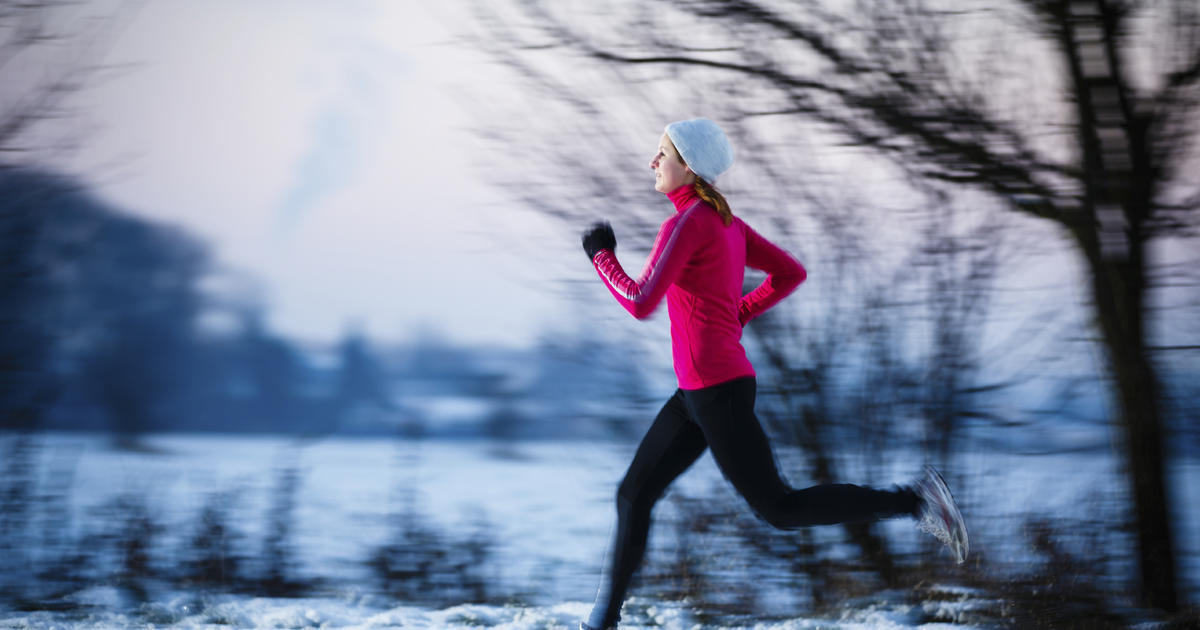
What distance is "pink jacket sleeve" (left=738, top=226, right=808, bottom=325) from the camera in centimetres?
283

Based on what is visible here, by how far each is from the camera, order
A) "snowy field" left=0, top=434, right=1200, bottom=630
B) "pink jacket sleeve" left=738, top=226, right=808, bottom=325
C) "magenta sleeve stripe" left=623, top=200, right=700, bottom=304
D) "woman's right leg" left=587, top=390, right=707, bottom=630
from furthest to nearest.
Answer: "snowy field" left=0, top=434, right=1200, bottom=630
"pink jacket sleeve" left=738, top=226, right=808, bottom=325
"woman's right leg" left=587, top=390, right=707, bottom=630
"magenta sleeve stripe" left=623, top=200, right=700, bottom=304

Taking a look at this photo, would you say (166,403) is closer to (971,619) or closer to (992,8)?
(971,619)

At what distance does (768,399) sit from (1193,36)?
1.98m

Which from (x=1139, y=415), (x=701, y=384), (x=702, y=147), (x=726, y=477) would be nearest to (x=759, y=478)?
(x=726, y=477)

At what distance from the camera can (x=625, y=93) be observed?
358 centimetres

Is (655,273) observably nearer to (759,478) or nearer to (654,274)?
(654,274)

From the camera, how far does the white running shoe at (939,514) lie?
271 centimetres

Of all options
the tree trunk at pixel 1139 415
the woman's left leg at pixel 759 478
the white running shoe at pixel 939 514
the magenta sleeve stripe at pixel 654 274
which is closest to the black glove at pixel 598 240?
the magenta sleeve stripe at pixel 654 274

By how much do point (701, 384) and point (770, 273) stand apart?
54 centimetres

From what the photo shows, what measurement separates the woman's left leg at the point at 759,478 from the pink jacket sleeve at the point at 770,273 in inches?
14.1

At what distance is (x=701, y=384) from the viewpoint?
2523 mm

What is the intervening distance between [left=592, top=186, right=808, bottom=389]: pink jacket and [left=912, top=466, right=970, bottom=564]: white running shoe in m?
0.67

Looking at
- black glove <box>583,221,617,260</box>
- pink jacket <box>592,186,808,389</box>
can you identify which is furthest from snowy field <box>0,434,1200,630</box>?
black glove <box>583,221,617,260</box>

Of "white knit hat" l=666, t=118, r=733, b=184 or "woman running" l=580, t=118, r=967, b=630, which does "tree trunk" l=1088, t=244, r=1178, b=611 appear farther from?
"white knit hat" l=666, t=118, r=733, b=184
